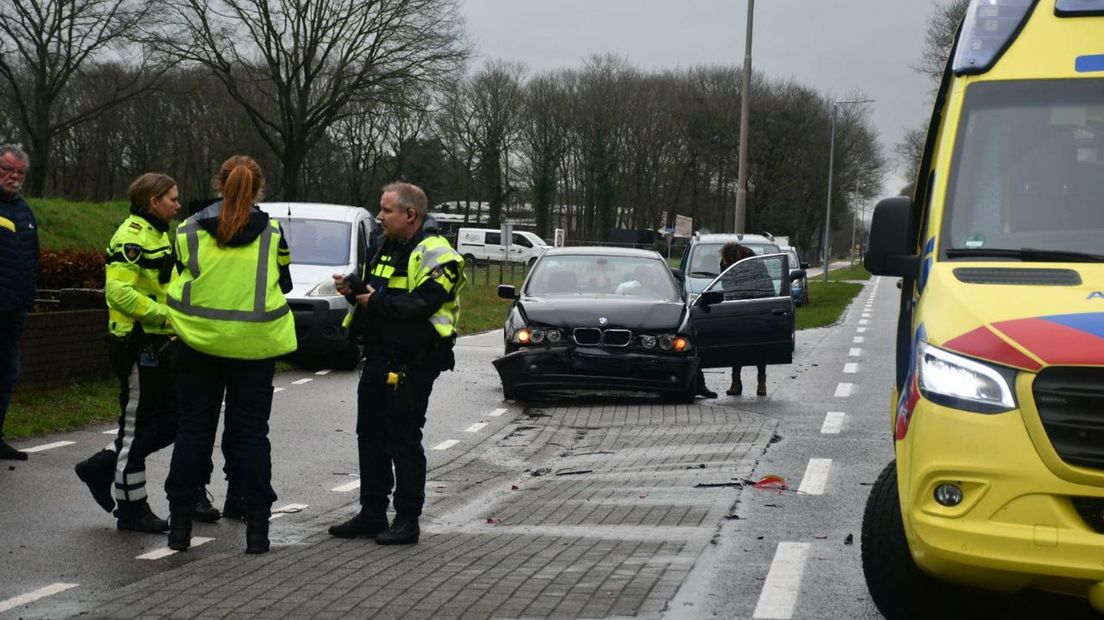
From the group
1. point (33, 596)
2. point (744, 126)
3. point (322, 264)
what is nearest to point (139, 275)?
point (33, 596)

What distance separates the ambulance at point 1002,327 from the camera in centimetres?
453

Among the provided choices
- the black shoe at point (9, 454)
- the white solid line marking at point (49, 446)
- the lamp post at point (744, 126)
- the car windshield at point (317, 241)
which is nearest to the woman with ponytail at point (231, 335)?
the black shoe at point (9, 454)

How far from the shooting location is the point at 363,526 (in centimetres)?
725

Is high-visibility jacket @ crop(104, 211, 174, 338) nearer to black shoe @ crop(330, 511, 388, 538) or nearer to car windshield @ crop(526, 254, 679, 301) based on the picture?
black shoe @ crop(330, 511, 388, 538)

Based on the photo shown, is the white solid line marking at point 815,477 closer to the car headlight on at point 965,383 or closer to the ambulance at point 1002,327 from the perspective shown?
the ambulance at point 1002,327

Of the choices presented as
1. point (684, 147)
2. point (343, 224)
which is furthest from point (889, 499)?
point (684, 147)

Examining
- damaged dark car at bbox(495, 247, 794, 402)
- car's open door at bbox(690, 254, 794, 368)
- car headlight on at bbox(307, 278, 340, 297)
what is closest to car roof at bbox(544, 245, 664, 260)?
damaged dark car at bbox(495, 247, 794, 402)

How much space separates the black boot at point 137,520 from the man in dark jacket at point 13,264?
2.38 m

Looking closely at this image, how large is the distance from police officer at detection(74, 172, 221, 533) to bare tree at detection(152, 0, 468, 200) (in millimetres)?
39997

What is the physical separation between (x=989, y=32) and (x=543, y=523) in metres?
3.45

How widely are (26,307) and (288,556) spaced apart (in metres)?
3.63

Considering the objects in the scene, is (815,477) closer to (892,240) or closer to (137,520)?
(892,240)

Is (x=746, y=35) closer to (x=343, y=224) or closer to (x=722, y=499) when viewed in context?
(x=343, y=224)

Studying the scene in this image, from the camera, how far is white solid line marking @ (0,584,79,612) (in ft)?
18.3
